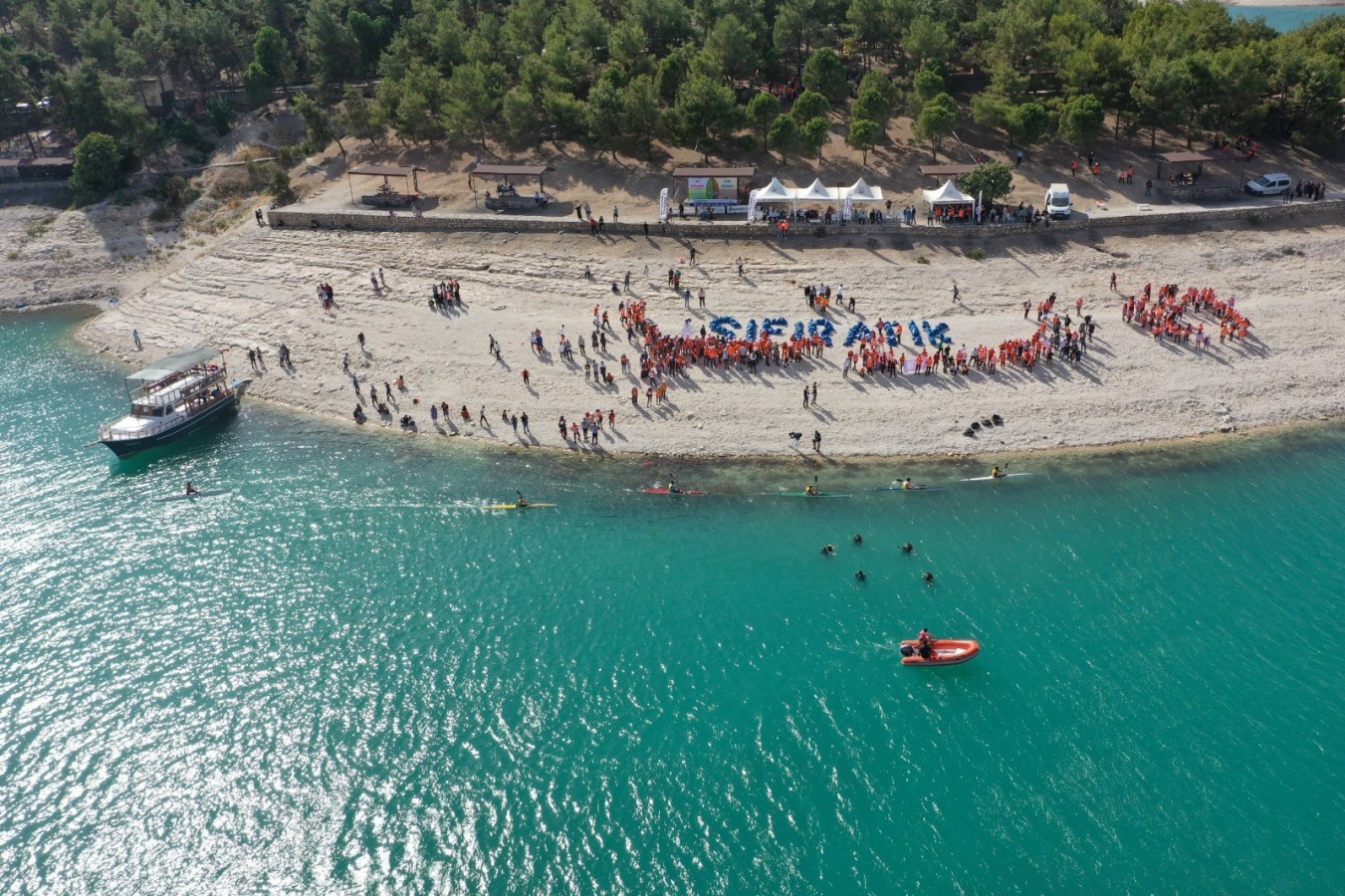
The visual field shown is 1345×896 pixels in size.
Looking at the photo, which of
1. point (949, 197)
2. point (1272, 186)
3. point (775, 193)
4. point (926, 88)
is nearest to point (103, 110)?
point (775, 193)

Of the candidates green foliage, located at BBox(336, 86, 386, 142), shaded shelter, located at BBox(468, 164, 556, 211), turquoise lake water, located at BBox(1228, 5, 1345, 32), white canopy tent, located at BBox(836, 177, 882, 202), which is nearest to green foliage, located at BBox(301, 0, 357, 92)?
green foliage, located at BBox(336, 86, 386, 142)

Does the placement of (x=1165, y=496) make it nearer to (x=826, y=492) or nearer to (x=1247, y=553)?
(x=1247, y=553)

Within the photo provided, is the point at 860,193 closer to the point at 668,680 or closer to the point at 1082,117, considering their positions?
the point at 1082,117

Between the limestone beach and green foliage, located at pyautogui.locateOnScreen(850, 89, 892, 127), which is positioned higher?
green foliage, located at pyautogui.locateOnScreen(850, 89, 892, 127)

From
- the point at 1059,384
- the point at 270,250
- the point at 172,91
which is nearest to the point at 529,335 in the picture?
the point at 270,250

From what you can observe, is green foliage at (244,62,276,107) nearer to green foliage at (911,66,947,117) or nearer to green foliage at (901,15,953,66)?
green foliage at (901,15,953,66)

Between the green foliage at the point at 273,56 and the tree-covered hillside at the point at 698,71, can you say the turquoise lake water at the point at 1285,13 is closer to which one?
the tree-covered hillside at the point at 698,71
